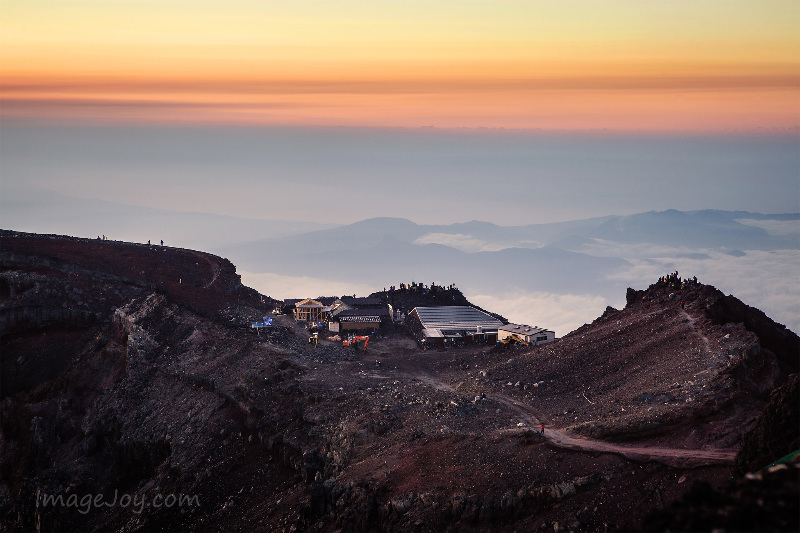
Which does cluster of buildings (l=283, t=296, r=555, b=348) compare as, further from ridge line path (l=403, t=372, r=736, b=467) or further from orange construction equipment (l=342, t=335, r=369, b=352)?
Result: ridge line path (l=403, t=372, r=736, b=467)

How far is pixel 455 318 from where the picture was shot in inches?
2813

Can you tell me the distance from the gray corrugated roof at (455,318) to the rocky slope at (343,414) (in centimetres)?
635

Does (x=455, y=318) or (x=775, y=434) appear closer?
(x=775, y=434)

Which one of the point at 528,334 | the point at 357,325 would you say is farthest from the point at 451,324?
the point at 528,334

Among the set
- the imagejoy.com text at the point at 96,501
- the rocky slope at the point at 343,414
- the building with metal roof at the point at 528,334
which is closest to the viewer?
the rocky slope at the point at 343,414

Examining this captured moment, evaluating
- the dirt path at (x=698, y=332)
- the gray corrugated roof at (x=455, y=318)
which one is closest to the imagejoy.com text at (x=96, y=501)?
the gray corrugated roof at (x=455, y=318)

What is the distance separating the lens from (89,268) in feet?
246

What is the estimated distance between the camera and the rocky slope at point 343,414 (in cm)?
3212

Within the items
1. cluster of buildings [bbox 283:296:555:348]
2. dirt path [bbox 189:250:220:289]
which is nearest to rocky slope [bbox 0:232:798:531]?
cluster of buildings [bbox 283:296:555:348]

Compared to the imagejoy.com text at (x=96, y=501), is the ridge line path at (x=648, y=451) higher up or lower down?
higher up

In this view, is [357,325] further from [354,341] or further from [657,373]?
[657,373]

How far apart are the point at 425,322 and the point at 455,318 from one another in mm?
3536

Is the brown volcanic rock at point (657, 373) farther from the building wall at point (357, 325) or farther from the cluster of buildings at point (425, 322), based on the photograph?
the building wall at point (357, 325)

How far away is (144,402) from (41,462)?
25.6 ft
